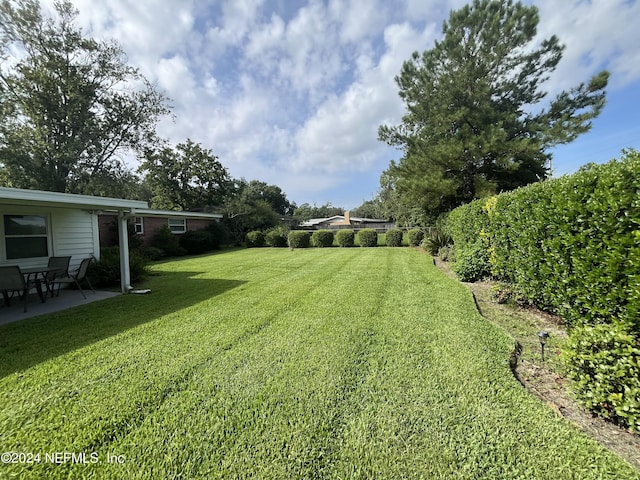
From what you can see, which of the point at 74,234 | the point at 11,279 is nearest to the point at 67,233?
the point at 74,234

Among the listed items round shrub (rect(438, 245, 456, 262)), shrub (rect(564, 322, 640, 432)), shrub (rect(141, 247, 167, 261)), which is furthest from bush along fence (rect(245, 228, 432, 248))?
shrub (rect(564, 322, 640, 432))

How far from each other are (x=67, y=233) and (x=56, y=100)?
1259 centimetres

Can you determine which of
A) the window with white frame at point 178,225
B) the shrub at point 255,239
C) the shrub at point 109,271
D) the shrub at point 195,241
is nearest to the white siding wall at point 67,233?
the shrub at point 109,271

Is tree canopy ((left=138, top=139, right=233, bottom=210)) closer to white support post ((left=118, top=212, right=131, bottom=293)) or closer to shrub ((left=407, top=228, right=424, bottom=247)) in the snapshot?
shrub ((left=407, top=228, right=424, bottom=247))

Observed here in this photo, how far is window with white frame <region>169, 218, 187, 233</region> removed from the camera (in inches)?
653

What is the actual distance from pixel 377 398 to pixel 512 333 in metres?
2.54

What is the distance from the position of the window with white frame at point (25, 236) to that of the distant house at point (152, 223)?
12.3 feet

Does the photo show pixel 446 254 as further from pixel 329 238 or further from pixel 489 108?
pixel 329 238

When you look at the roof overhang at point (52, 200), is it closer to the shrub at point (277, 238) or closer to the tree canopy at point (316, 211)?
the shrub at point (277, 238)

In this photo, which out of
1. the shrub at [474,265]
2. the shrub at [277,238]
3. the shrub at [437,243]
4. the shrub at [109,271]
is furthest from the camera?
the shrub at [277,238]

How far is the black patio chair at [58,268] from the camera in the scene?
5980mm

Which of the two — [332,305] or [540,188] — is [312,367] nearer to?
[332,305]

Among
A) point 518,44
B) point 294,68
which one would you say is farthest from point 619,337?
point 518,44

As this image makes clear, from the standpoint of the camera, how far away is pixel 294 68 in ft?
33.4
